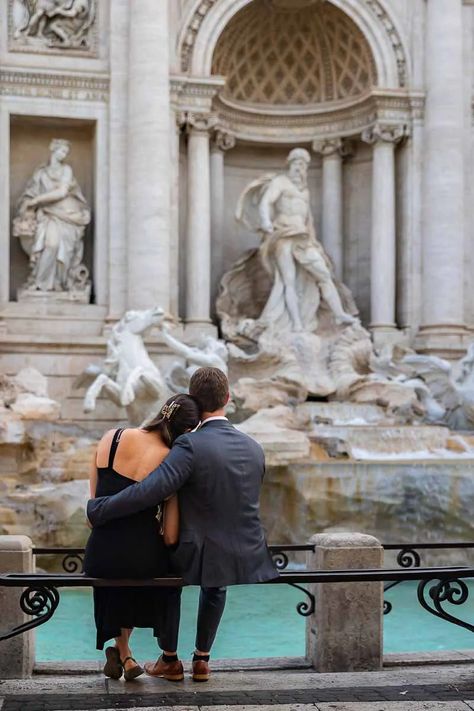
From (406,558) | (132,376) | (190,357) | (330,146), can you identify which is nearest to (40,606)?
(406,558)

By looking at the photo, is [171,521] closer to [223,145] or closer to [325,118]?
[223,145]

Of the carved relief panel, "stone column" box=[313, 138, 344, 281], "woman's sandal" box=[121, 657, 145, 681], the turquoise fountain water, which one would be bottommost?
the turquoise fountain water

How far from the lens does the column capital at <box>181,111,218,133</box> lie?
1855 centimetres

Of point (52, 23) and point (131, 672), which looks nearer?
point (131, 672)

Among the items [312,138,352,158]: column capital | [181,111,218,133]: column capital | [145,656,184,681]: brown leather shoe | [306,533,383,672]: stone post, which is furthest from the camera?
[312,138,352,158]: column capital

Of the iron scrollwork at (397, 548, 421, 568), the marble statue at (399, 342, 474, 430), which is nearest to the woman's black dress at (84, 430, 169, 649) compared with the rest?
the iron scrollwork at (397, 548, 421, 568)

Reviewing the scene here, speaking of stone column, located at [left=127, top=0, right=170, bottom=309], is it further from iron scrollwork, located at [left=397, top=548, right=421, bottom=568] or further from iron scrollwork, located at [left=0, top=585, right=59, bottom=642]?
iron scrollwork, located at [left=0, top=585, right=59, bottom=642]

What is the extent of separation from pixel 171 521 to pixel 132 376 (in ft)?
30.4

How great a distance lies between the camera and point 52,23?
18.2m

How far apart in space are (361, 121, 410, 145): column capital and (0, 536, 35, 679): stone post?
15.0m

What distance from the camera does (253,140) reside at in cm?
2064

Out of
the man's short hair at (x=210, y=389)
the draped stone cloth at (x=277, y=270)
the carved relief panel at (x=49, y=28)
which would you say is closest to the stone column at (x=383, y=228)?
the draped stone cloth at (x=277, y=270)

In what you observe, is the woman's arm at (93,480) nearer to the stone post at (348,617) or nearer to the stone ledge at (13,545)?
the stone ledge at (13,545)

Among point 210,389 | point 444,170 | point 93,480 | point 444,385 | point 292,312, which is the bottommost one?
point 93,480
